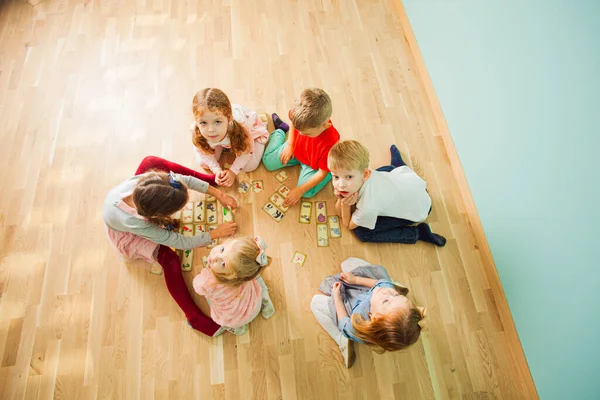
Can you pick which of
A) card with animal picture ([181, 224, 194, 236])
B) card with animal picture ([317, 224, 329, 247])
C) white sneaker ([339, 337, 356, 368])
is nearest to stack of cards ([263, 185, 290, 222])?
card with animal picture ([317, 224, 329, 247])

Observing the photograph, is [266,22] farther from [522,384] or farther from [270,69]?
[522,384]

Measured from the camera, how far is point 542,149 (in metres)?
2.49

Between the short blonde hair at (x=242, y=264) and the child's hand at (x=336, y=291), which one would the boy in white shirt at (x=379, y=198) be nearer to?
the child's hand at (x=336, y=291)

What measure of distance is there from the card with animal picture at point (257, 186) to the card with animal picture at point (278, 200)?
135 millimetres

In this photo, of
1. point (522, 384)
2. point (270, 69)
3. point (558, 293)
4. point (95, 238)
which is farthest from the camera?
point (270, 69)

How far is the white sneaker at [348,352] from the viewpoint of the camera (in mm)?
2678

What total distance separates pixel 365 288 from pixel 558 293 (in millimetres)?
1308

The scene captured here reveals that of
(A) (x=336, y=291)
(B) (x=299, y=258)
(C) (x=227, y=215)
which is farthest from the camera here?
(C) (x=227, y=215)

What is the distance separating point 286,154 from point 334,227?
30.8 inches

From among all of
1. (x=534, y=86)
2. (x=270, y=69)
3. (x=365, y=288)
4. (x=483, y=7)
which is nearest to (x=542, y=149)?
(x=534, y=86)

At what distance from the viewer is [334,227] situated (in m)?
3.19

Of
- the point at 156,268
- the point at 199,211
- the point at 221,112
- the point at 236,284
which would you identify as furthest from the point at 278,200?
the point at 156,268

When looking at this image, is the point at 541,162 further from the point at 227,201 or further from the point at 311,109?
the point at 227,201

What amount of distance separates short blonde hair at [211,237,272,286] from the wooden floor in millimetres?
720
